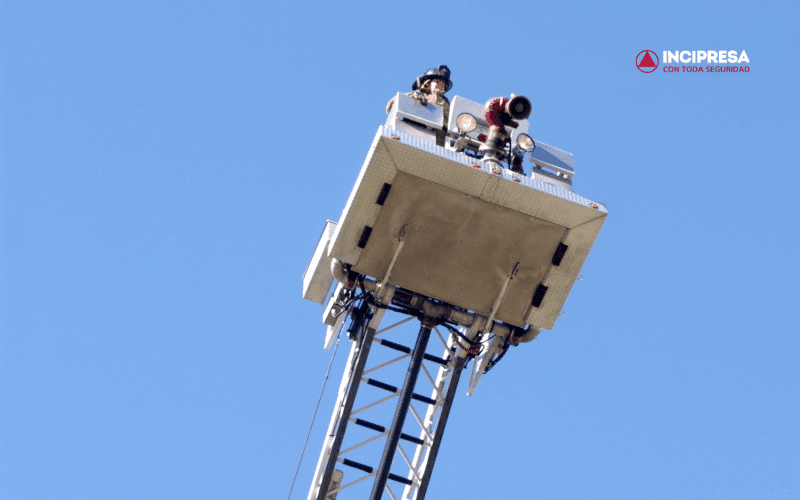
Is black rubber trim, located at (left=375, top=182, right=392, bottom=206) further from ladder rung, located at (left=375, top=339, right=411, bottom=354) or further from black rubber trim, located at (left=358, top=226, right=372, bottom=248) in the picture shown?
ladder rung, located at (left=375, top=339, right=411, bottom=354)

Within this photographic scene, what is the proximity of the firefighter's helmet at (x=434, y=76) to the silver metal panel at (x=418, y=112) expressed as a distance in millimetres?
1709

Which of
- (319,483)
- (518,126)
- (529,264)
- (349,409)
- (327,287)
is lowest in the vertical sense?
(319,483)

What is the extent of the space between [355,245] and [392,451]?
10.9 feet

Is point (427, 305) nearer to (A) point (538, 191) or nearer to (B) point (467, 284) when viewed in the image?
(B) point (467, 284)

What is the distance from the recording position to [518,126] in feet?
62.2

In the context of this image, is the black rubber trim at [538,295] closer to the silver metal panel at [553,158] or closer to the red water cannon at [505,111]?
the silver metal panel at [553,158]

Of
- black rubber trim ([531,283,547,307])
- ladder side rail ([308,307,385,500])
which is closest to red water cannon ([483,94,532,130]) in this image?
black rubber trim ([531,283,547,307])

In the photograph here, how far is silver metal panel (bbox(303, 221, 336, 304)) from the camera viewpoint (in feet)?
63.2

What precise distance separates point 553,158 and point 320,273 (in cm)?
424

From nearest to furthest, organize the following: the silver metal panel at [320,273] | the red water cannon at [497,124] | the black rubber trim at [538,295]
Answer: the black rubber trim at [538,295] → the red water cannon at [497,124] → the silver metal panel at [320,273]

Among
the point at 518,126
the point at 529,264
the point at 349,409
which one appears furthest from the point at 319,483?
the point at 518,126

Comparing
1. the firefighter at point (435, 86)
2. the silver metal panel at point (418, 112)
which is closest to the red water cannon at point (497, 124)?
the silver metal panel at point (418, 112)

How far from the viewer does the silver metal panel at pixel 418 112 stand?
60.7 feet

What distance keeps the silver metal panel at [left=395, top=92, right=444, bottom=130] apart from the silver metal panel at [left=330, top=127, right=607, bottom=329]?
1088mm
